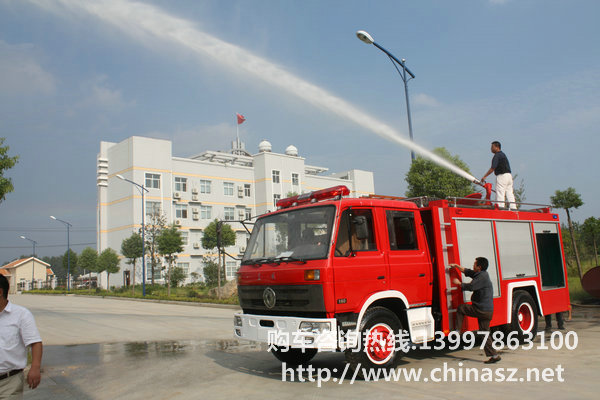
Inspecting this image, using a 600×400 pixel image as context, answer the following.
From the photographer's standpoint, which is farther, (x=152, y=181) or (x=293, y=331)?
(x=152, y=181)

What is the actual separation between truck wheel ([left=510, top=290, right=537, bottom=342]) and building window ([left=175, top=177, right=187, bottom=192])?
4670 cm

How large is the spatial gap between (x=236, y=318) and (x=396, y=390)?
2.79 meters

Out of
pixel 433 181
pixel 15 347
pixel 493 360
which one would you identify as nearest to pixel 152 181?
pixel 433 181

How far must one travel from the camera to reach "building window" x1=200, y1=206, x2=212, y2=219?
54.3m

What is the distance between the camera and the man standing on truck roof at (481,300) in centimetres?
753

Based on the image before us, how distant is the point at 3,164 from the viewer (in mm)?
9969

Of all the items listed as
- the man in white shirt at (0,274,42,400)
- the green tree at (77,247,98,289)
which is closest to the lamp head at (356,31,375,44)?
the man in white shirt at (0,274,42,400)

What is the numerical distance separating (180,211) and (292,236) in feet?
155

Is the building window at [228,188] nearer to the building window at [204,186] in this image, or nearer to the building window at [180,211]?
the building window at [204,186]

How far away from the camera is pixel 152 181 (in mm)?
49906

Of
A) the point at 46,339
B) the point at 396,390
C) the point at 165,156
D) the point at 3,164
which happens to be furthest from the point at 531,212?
the point at 165,156

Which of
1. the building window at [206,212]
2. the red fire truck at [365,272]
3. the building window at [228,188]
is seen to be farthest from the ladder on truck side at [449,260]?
the building window at [228,188]

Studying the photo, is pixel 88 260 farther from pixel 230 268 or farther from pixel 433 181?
pixel 433 181

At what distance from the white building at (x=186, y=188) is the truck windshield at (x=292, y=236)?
39.9 meters
